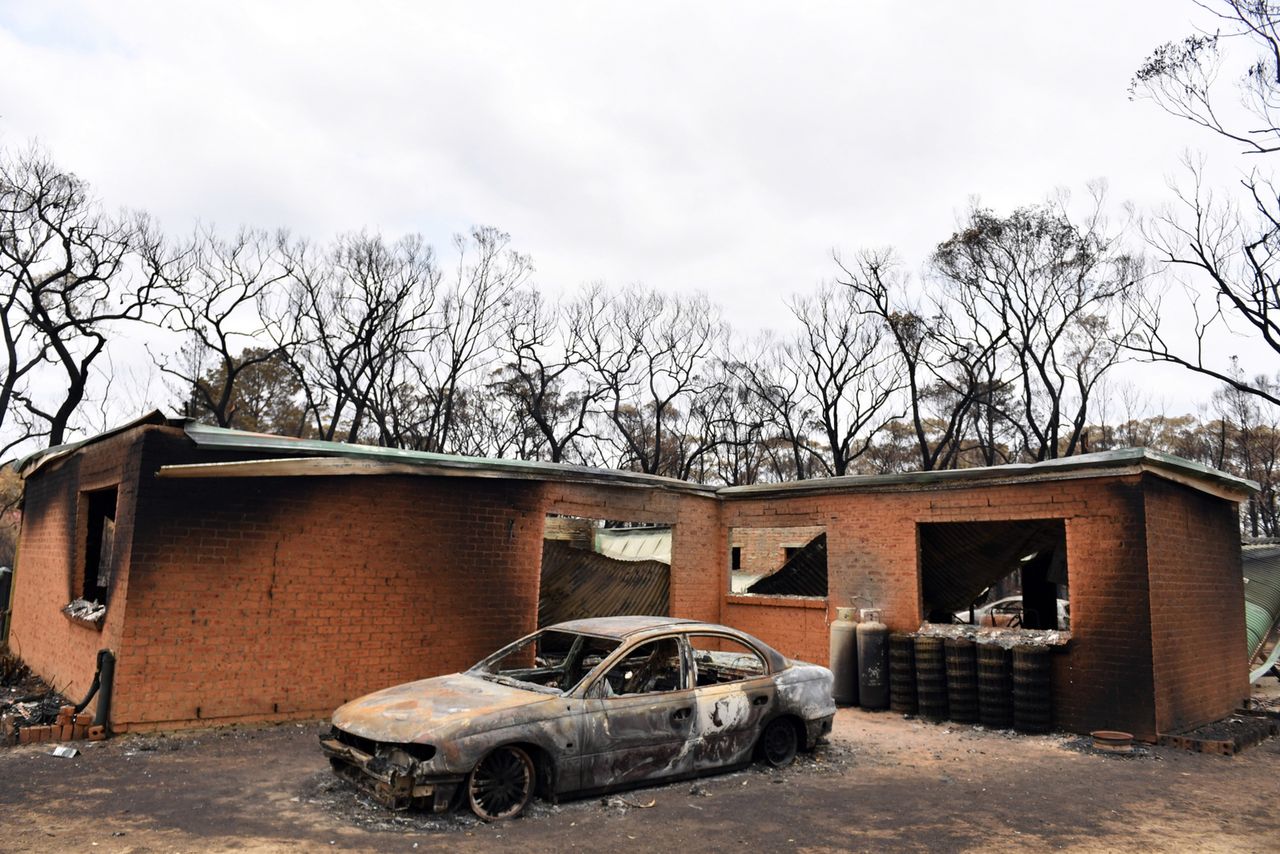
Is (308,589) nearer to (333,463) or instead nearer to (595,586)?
(333,463)

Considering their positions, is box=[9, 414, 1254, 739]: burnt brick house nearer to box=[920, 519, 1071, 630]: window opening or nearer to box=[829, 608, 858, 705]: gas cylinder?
box=[920, 519, 1071, 630]: window opening

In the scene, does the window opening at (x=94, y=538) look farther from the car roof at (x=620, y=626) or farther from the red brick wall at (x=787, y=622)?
the red brick wall at (x=787, y=622)

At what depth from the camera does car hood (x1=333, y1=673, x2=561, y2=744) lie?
5.55 meters

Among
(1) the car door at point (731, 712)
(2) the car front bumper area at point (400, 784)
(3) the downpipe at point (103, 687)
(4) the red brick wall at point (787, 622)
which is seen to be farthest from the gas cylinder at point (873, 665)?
(3) the downpipe at point (103, 687)

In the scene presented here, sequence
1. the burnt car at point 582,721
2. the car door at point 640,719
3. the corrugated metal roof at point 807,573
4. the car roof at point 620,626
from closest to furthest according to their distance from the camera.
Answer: the burnt car at point 582,721
the car door at point 640,719
the car roof at point 620,626
the corrugated metal roof at point 807,573

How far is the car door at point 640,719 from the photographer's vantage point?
242 inches

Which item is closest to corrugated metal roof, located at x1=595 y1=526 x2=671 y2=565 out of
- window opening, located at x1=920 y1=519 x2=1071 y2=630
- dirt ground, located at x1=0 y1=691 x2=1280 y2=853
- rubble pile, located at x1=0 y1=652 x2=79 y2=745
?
window opening, located at x1=920 y1=519 x2=1071 y2=630

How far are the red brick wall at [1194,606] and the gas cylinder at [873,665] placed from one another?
9.90 ft

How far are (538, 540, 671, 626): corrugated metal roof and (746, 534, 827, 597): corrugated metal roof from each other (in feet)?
6.11

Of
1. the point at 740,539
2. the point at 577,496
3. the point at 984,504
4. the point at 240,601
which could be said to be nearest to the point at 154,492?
the point at 240,601

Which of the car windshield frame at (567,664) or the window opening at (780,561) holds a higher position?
the window opening at (780,561)

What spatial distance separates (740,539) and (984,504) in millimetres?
14127

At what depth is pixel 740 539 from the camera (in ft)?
79.8

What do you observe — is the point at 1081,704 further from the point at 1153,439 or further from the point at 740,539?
the point at 1153,439
